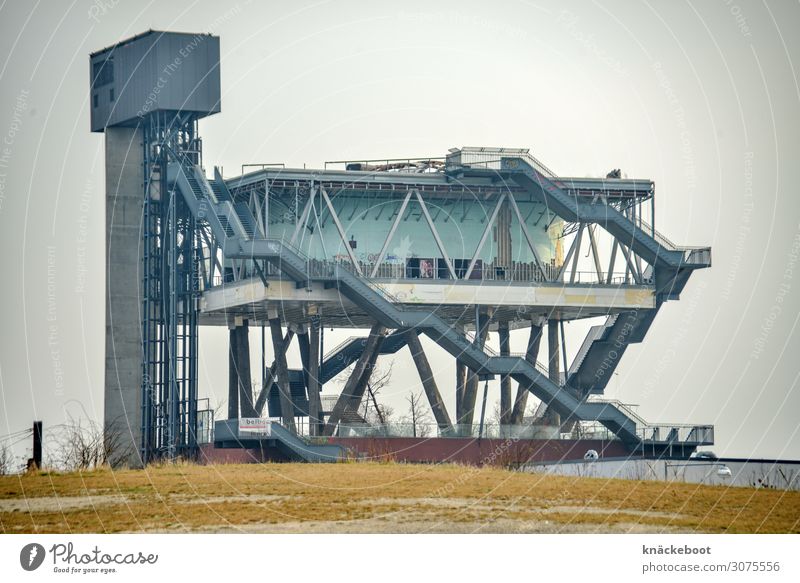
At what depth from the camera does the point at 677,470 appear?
260 ft

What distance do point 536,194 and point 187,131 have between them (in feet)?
64.9

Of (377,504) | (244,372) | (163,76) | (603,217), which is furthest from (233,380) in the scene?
(377,504)

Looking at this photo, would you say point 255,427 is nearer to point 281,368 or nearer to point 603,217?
point 281,368

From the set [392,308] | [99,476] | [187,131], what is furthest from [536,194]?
[99,476]

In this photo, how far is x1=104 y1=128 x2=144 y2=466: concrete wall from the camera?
307ft

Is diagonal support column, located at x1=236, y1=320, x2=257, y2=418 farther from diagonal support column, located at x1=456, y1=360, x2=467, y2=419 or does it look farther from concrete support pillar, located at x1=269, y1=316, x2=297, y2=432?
diagonal support column, located at x1=456, y1=360, x2=467, y2=419

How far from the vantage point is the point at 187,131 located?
319 ft

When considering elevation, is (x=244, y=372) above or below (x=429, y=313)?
below

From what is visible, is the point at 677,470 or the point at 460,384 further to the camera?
the point at 460,384

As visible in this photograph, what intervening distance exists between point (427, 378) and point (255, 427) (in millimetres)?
10919
